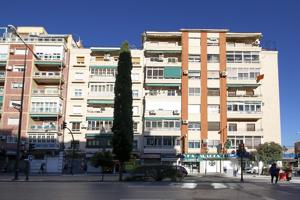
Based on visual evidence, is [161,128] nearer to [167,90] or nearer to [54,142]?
[167,90]

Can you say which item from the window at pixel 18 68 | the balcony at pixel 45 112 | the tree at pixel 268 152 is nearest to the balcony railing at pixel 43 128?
the balcony at pixel 45 112

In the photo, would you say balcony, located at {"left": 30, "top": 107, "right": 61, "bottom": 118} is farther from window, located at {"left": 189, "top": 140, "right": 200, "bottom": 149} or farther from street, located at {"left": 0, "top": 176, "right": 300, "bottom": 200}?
street, located at {"left": 0, "top": 176, "right": 300, "bottom": 200}


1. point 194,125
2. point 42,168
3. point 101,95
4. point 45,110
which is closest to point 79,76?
point 101,95

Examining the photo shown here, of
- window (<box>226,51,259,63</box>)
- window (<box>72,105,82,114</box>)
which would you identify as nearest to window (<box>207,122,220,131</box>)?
window (<box>226,51,259,63</box>)

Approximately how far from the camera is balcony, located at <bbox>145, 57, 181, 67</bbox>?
69750mm

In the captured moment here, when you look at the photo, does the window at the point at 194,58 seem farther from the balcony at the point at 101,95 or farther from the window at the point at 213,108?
the balcony at the point at 101,95

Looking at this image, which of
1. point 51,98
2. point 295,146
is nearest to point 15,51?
point 51,98

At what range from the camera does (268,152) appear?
63781mm

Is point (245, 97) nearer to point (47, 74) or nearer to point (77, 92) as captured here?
point (77, 92)

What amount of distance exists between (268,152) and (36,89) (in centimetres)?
3550

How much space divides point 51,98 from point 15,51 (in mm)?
9054

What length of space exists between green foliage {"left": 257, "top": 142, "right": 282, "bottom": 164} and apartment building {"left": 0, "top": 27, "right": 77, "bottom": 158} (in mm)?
29349

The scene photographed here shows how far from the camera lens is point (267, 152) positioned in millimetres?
63844

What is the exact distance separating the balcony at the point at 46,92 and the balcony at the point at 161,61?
14.5 m
